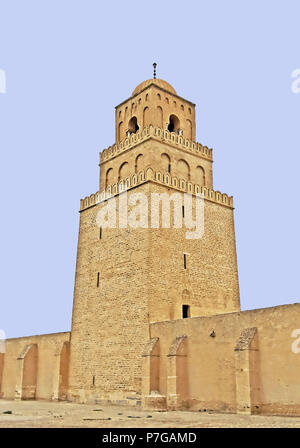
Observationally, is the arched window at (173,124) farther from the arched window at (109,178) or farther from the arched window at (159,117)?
the arched window at (109,178)

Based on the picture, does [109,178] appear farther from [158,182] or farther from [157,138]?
[158,182]

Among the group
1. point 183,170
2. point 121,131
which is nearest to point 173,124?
point 121,131

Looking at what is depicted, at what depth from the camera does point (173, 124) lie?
26.3 m

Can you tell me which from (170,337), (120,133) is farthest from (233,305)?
(120,133)

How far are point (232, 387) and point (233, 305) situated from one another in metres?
7.61

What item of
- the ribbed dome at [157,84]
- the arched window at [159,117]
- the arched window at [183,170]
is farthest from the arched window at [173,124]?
the arched window at [183,170]

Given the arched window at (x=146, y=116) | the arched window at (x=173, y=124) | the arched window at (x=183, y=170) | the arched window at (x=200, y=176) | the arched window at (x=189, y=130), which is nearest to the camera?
the arched window at (x=183, y=170)

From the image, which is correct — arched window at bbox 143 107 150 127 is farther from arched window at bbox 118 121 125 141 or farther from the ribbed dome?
arched window at bbox 118 121 125 141

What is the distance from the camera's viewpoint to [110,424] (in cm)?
1185

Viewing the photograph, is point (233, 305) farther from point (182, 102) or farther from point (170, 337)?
point (182, 102)

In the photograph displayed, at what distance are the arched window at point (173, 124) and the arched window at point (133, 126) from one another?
1.84m

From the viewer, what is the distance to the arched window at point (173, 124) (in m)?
26.0

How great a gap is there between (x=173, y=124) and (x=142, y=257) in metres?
9.14

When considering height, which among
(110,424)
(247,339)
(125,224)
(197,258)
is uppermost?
(125,224)
